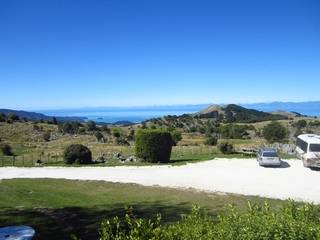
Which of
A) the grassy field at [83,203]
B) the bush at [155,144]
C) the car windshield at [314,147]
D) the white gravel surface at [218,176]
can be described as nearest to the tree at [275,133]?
the white gravel surface at [218,176]

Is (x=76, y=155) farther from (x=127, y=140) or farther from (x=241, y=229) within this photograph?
(x=241, y=229)

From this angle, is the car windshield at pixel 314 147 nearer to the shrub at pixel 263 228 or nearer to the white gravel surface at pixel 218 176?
the white gravel surface at pixel 218 176

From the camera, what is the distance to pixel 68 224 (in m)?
14.0

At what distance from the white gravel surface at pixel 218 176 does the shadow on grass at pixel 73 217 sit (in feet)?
19.7

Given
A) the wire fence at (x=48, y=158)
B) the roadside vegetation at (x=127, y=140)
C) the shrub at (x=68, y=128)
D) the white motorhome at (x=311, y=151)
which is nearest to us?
the white motorhome at (x=311, y=151)

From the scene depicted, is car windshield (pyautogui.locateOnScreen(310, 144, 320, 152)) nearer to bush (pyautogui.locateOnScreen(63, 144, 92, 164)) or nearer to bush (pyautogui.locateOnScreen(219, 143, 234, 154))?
bush (pyautogui.locateOnScreen(219, 143, 234, 154))

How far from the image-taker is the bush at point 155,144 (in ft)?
110

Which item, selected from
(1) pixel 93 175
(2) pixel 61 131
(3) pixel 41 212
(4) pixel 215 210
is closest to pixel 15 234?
(3) pixel 41 212

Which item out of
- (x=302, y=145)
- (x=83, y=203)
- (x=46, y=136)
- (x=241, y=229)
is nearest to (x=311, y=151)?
(x=302, y=145)

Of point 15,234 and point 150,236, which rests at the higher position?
point 150,236

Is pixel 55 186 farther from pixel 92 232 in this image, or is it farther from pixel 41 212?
pixel 92 232

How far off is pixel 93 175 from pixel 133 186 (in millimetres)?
5613

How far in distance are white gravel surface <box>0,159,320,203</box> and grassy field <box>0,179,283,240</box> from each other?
212 centimetres

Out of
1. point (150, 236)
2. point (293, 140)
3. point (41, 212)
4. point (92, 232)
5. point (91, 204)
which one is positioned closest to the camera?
point (150, 236)
